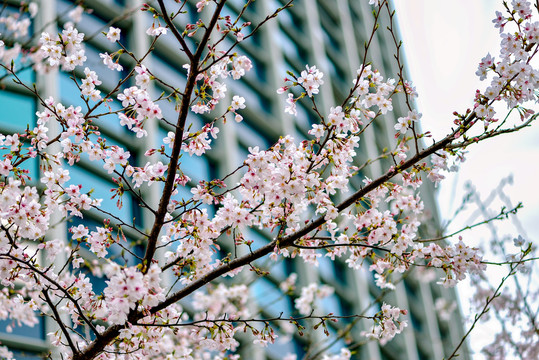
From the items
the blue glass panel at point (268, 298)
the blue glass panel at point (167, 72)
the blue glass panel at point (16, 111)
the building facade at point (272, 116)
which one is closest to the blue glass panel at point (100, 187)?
the building facade at point (272, 116)

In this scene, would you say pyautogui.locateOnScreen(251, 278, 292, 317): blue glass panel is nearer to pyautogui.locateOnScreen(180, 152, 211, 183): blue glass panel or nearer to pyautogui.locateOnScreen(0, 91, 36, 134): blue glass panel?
pyautogui.locateOnScreen(180, 152, 211, 183): blue glass panel

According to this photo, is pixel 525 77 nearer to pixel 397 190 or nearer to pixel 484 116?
pixel 484 116

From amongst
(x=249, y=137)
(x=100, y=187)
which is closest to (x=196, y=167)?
(x=249, y=137)

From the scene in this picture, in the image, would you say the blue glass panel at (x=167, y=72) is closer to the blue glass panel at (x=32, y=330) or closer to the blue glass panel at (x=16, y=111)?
the blue glass panel at (x=16, y=111)

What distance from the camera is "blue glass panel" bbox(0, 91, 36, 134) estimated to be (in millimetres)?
14430

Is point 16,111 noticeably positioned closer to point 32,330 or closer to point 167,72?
point 32,330

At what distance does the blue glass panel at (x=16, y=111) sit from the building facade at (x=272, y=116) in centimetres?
2

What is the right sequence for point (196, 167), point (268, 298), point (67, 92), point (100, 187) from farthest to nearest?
point (268, 298)
point (196, 167)
point (67, 92)
point (100, 187)

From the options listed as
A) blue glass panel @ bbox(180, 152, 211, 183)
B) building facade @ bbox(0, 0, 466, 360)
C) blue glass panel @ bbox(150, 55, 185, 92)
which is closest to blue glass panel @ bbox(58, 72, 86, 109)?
building facade @ bbox(0, 0, 466, 360)

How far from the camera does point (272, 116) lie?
84.0 ft

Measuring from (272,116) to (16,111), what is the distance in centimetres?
1260

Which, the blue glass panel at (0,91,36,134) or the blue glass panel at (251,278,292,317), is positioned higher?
the blue glass panel at (0,91,36,134)

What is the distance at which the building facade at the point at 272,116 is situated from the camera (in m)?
15.4

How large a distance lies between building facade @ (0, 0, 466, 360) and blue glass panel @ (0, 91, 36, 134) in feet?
0.08
